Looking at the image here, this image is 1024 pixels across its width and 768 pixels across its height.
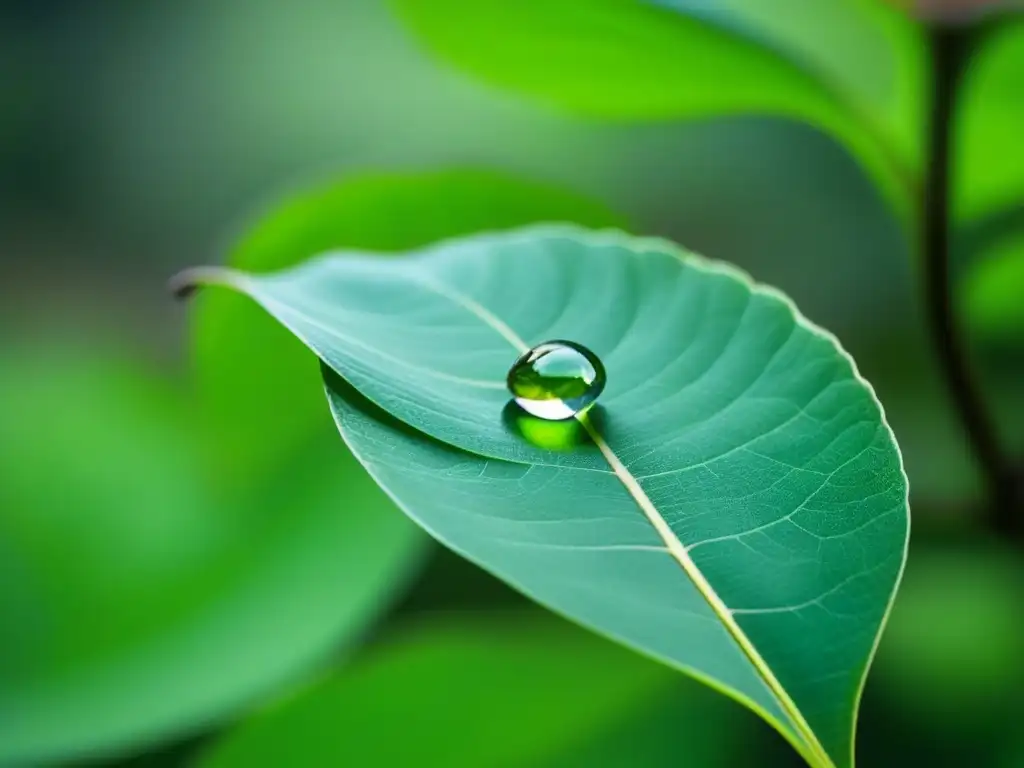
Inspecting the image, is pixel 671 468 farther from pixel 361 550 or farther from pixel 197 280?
pixel 361 550

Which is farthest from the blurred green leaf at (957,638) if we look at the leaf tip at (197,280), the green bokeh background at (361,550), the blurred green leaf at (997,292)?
the leaf tip at (197,280)

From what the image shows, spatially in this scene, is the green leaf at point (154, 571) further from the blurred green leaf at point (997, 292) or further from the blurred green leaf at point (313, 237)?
the blurred green leaf at point (997, 292)

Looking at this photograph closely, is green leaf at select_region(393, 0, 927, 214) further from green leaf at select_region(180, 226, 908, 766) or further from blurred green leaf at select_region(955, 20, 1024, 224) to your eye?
green leaf at select_region(180, 226, 908, 766)

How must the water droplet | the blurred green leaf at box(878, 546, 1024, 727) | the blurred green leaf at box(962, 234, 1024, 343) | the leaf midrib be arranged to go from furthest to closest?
the blurred green leaf at box(962, 234, 1024, 343)
the blurred green leaf at box(878, 546, 1024, 727)
the water droplet
the leaf midrib

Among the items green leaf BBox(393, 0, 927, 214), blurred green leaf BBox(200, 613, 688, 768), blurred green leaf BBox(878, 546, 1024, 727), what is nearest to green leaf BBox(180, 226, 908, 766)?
green leaf BBox(393, 0, 927, 214)

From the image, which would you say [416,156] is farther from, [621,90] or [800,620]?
[800,620]

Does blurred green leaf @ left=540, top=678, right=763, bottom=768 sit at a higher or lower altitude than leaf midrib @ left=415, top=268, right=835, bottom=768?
higher

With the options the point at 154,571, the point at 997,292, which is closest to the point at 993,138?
the point at 997,292

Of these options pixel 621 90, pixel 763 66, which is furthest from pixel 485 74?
pixel 763 66
